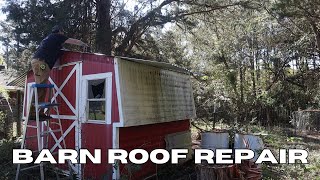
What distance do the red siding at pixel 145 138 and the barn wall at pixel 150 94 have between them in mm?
278

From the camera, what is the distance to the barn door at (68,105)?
334 inches

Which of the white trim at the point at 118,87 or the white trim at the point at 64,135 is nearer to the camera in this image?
the white trim at the point at 118,87

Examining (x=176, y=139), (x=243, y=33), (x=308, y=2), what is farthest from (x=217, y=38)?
(x=176, y=139)

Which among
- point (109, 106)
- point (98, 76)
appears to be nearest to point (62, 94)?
point (98, 76)

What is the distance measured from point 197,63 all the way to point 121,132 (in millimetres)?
17180

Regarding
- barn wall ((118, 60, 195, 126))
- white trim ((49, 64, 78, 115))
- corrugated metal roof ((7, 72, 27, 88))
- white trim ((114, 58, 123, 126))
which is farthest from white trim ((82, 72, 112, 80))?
corrugated metal roof ((7, 72, 27, 88))

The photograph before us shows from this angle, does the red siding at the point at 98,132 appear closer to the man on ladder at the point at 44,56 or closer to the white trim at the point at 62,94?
the white trim at the point at 62,94

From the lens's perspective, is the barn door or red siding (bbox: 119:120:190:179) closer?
red siding (bbox: 119:120:190:179)

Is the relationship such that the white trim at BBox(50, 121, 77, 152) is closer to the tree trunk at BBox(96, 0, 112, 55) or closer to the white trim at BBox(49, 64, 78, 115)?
the white trim at BBox(49, 64, 78, 115)

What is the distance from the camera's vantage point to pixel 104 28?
503 inches

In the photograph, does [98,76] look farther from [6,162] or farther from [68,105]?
[6,162]

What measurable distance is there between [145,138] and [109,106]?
5.13ft

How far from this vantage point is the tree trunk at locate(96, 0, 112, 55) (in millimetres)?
12508

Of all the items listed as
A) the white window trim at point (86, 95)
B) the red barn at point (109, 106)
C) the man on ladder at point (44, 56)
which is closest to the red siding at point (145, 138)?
the red barn at point (109, 106)
